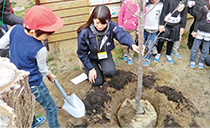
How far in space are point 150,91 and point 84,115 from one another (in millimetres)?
1280

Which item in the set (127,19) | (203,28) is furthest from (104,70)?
(203,28)

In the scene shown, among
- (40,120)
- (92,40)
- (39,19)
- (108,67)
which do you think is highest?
(39,19)

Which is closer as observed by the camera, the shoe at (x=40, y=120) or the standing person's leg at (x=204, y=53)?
the shoe at (x=40, y=120)

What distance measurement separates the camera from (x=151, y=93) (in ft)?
9.87

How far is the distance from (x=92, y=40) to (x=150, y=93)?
143 cm

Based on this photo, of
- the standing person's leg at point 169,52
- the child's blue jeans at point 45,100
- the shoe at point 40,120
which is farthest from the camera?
the standing person's leg at point 169,52

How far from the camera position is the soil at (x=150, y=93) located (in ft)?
8.43

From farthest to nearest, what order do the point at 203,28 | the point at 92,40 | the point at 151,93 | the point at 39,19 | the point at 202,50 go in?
the point at 202,50, the point at 203,28, the point at 151,93, the point at 92,40, the point at 39,19

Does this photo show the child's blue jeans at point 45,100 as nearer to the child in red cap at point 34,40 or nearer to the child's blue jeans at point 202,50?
the child in red cap at point 34,40

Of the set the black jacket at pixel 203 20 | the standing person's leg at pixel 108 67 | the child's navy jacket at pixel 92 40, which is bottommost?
the standing person's leg at pixel 108 67

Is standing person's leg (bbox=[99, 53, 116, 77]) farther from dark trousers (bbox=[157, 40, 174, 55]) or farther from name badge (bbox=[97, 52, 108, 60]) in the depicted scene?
dark trousers (bbox=[157, 40, 174, 55])

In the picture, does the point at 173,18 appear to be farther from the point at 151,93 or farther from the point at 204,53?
the point at 151,93

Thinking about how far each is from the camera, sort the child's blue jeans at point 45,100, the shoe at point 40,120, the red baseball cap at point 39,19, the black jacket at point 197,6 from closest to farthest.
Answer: the red baseball cap at point 39,19 < the child's blue jeans at point 45,100 < the shoe at point 40,120 < the black jacket at point 197,6

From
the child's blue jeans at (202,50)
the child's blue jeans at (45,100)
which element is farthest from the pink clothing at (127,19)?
the child's blue jeans at (45,100)
